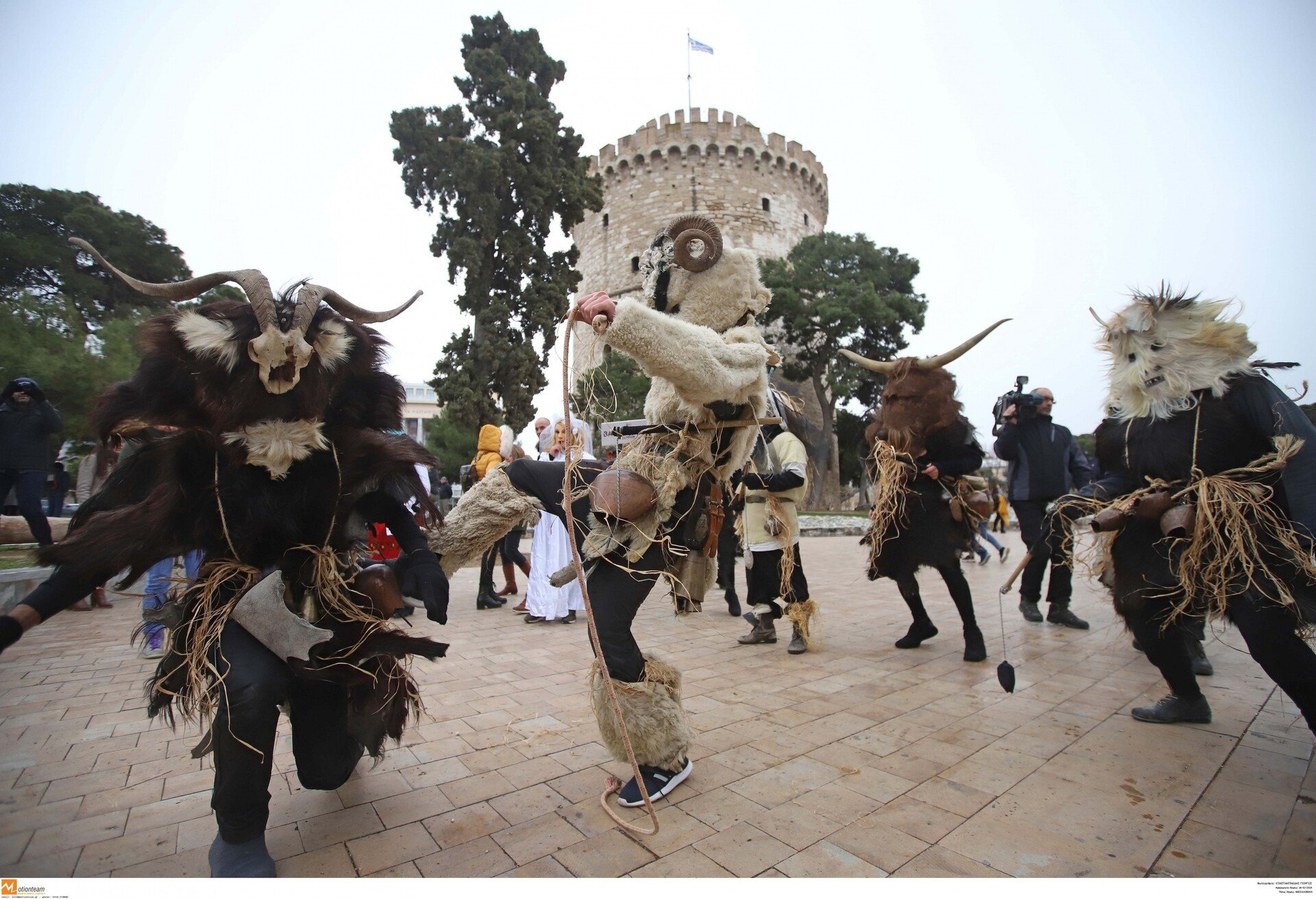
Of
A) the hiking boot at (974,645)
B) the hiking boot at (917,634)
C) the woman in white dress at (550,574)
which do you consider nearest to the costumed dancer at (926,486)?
the hiking boot at (974,645)

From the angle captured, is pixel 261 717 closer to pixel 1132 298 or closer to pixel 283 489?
pixel 283 489

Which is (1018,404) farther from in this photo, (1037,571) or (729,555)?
(729,555)

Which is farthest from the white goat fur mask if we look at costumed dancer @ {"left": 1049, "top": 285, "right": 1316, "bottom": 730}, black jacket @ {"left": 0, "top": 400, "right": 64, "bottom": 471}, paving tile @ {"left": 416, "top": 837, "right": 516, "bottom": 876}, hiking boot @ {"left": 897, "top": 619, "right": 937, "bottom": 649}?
black jacket @ {"left": 0, "top": 400, "right": 64, "bottom": 471}

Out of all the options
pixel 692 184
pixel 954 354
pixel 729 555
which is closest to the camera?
pixel 954 354

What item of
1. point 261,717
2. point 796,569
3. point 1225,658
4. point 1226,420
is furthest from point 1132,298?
point 261,717

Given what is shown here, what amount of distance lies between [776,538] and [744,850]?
2.74 metres

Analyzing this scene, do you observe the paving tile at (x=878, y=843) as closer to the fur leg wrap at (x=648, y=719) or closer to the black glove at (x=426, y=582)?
the fur leg wrap at (x=648, y=719)

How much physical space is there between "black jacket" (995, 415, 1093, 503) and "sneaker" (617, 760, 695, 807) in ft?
14.4

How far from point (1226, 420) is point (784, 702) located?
7.87 feet

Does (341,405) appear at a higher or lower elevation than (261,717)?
higher

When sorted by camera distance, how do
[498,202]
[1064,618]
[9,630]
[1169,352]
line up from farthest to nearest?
1. [498,202]
2. [1064,618]
3. [1169,352]
4. [9,630]

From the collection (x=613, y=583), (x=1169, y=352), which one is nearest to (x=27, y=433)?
(x=613, y=583)

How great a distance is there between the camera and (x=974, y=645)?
4234mm

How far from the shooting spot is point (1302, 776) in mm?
2475
